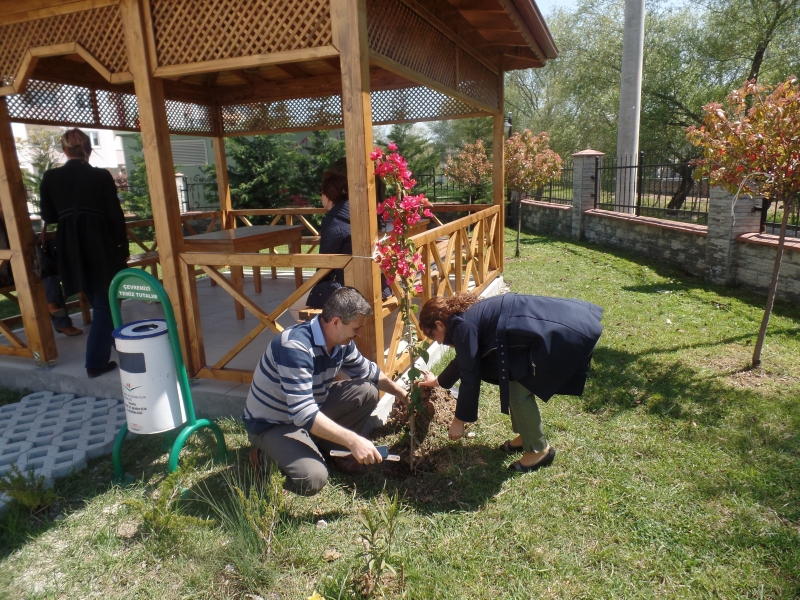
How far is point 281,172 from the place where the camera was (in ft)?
53.7

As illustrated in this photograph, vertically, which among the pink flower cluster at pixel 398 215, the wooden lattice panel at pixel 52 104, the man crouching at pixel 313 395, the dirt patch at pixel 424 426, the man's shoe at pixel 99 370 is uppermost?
the wooden lattice panel at pixel 52 104

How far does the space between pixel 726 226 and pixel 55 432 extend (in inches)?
322

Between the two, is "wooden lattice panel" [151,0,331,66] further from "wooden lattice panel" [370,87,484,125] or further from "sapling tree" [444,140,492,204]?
"sapling tree" [444,140,492,204]

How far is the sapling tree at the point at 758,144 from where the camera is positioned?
415 centimetres

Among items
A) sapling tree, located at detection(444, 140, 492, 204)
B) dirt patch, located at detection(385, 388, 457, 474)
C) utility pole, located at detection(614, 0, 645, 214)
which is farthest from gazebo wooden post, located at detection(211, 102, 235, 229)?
utility pole, located at detection(614, 0, 645, 214)

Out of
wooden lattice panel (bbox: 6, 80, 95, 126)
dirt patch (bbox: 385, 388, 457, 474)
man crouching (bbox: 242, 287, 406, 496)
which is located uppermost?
wooden lattice panel (bbox: 6, 80, 95, 126)

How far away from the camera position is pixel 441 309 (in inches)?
120

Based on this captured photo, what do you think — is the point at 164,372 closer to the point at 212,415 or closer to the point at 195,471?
the point at 195,471

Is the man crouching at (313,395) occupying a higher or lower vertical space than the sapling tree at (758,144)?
lower

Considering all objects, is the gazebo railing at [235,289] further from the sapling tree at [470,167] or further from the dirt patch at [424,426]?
the sapling tree at [470,167]

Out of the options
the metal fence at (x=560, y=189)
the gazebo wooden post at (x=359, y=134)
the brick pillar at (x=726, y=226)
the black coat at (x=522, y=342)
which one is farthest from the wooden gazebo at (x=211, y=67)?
the metal fence at (x=560, y=189)

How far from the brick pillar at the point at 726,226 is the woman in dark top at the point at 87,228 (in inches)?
289

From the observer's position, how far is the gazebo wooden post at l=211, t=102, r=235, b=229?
7617mm

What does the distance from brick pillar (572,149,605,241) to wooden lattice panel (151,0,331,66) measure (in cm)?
1070
